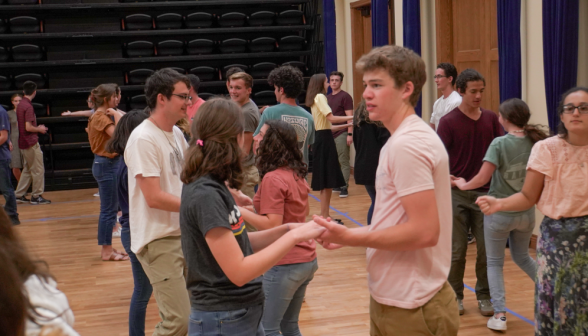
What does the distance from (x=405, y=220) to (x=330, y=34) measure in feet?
29.5

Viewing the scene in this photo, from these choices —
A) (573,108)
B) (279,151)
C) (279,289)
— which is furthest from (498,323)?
(279,151)

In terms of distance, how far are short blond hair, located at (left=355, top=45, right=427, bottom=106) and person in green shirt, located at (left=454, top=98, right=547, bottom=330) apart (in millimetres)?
1882

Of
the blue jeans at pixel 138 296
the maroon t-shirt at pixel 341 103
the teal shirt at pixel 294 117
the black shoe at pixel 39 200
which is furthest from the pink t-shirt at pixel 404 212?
the black shoe at pixel 39 200

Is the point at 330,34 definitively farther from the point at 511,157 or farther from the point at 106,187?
the point at 511,157

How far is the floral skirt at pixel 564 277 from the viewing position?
2627 mm

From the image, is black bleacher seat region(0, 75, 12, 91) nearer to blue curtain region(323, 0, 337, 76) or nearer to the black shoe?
the black shoe

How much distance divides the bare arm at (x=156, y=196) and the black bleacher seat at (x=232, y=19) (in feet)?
29.5

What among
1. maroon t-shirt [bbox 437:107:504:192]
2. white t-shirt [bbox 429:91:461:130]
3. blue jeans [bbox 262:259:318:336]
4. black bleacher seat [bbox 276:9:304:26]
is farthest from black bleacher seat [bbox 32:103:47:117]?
blue jeans [bbox 262:259:318:336]

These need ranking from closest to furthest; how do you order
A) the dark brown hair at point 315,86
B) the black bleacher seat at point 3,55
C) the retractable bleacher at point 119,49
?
1. the dark brown hair at point 315,86
2. the black bleacher seat at point 3,55
3. the retractable bleacher at point 119,49

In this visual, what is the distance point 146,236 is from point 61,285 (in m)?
2.77

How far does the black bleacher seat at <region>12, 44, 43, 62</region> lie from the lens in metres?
10.4

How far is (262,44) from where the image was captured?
36.8ft

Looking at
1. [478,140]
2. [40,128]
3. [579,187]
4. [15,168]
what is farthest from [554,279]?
[15,168]

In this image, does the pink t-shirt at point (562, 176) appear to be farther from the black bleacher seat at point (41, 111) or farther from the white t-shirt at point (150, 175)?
the black bleacher seat at point (41, 111)
